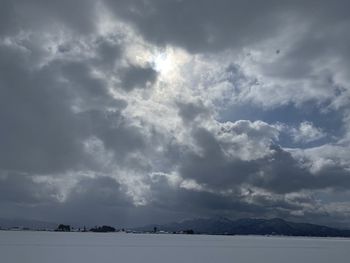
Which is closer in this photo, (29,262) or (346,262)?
(29,262)

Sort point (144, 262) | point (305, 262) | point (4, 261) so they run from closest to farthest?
point (4, 261) < point (144, 262) < point (305, 262)

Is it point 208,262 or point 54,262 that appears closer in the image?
point 54,262

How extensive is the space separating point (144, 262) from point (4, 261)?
29.1 metres

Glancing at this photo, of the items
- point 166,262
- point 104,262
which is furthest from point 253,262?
point 104,262

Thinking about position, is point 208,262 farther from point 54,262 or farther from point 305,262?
point 54,262

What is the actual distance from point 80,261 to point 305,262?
52.0 m

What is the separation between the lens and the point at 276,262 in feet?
320

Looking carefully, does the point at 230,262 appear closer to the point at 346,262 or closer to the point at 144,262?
the point at 144,262

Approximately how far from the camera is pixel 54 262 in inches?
3467

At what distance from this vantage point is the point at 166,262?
9325cm

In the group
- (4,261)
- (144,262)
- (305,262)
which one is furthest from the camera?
(305,262)

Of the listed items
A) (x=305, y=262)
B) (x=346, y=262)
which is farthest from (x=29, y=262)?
(x=346, y=262)

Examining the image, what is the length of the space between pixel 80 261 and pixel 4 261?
606 inches

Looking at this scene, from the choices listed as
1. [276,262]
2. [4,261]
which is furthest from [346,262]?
[4,261]
